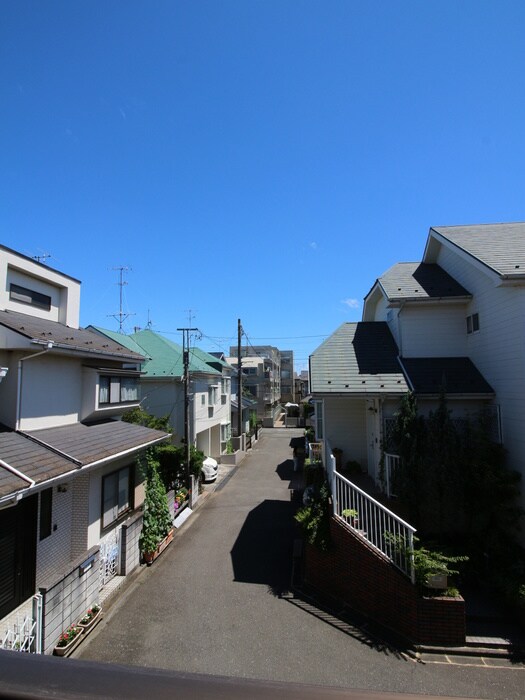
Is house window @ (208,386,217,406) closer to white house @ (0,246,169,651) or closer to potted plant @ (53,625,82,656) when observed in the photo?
white house @ (0,246,169,651)

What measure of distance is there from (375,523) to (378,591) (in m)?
1.25

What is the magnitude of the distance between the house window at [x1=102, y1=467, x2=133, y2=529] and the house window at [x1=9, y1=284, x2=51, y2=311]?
5076 mm

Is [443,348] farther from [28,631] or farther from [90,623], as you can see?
[28,631]

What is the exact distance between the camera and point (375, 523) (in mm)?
8305

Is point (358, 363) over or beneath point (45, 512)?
over

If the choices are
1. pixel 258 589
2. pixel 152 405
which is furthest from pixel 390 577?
pixel 152 405

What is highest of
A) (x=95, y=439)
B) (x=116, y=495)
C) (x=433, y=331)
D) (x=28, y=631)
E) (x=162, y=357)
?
(x=162, y=357)

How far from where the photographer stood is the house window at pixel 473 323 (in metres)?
11.3

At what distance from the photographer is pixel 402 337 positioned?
40.0ft

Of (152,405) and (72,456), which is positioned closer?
(72,456)

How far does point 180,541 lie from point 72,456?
19.9ft

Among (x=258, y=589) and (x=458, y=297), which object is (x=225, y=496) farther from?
(x=458, y=297)

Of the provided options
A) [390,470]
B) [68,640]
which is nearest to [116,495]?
[68,640]

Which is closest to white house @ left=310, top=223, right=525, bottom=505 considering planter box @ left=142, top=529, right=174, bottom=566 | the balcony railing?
the balcony railing
